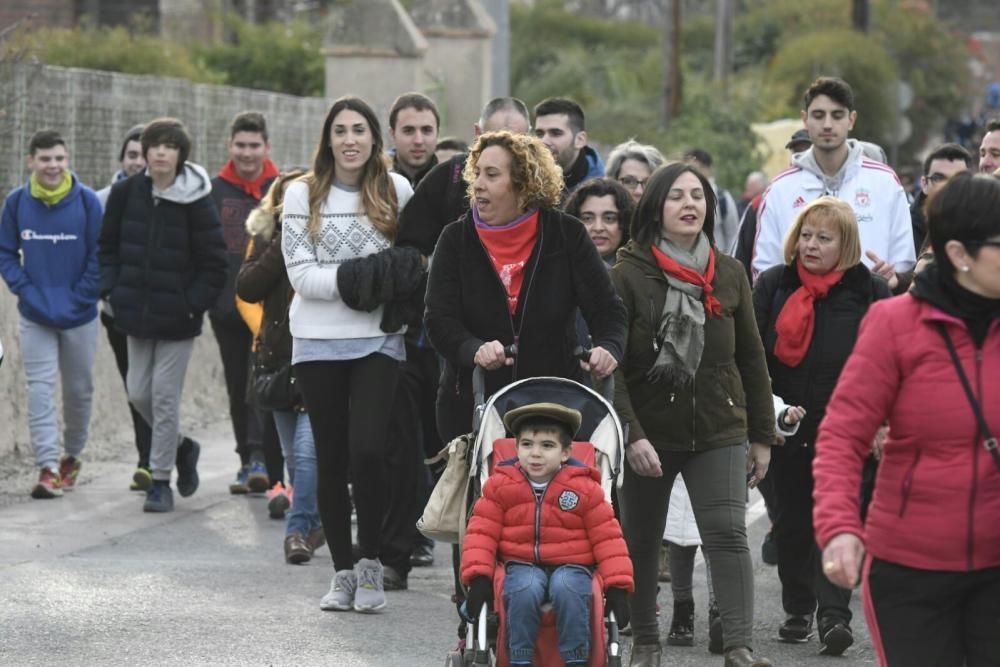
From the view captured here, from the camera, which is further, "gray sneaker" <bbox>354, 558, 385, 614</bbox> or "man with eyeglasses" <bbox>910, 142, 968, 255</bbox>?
"man with eyeglasses" <bbox>910, 142, 968, 255</bbox>

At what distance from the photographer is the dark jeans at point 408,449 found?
9.12m

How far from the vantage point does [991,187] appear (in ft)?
16.7

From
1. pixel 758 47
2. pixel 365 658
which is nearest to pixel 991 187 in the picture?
pixel 365 658

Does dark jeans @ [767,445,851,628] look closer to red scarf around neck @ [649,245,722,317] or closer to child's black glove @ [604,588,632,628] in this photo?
red scarf around neck @ [649,245,722,317]

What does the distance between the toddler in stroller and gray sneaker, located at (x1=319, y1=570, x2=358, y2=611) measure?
1869 mm

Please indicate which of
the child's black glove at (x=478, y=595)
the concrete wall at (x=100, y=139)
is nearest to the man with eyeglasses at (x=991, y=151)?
the child's black glove at (x=478, y=595)

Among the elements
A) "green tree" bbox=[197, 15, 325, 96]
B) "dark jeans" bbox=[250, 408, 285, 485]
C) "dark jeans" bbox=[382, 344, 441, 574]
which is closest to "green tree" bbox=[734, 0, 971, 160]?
"green tree" bbox=[197, 15, 325, 96]

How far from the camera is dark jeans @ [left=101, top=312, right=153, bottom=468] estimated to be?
40.1 feet

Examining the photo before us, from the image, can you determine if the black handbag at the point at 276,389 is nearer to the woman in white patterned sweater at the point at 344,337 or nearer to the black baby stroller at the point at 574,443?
the woman in white patterned sweater at the point at 344,337

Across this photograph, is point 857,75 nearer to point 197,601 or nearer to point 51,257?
point 51,257

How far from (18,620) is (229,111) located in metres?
9.56

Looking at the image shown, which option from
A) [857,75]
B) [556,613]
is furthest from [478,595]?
[857,75]

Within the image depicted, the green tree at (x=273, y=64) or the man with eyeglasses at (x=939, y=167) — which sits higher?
the green tree at (x=273, y=64)

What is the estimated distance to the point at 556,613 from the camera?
21.7 ft
